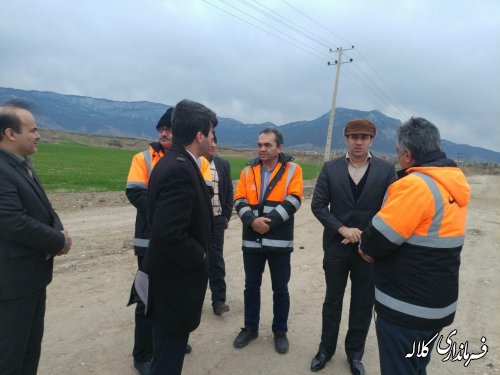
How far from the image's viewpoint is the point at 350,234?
3459 mm

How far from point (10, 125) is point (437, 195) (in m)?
2.82

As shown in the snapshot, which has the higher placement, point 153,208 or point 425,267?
point 153,208

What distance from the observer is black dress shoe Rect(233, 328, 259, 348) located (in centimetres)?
395

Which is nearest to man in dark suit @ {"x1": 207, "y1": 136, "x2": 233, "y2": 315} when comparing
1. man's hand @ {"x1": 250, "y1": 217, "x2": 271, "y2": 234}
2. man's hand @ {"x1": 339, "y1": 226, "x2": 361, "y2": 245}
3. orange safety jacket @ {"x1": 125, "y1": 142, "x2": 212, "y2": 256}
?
man's hand @ {"x1": 250, "y1": 217, "x2": 271, "y2": 234}

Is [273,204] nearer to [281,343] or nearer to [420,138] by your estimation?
[281,343]

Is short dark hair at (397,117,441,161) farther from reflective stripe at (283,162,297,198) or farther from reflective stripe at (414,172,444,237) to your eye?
reflective stripe at (283,162,297,198)

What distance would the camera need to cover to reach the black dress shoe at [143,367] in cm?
336

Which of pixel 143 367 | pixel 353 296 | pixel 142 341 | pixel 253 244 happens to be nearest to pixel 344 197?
pixel 353 296

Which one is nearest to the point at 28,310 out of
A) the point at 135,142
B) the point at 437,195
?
the point at 437,195

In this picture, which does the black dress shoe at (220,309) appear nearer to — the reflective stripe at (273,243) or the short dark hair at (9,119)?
the reflective stripe at (273,243)

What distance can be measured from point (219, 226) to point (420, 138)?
3.03 meters

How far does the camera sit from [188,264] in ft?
7.95

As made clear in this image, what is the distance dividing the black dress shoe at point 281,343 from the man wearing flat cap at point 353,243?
0.35 m

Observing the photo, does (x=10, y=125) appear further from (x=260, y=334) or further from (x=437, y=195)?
(x=260, y=334)
